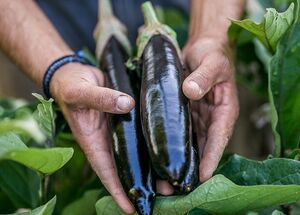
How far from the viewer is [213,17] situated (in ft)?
4.21

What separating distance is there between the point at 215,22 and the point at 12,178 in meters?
0.51

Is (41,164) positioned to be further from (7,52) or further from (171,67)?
(7,52)

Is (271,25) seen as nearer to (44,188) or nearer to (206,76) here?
(206,76)

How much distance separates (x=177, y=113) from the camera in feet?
2.68

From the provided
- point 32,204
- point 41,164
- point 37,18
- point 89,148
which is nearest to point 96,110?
point 89,148

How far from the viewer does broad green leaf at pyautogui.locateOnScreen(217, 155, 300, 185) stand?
890 mm

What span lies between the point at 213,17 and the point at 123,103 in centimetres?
48

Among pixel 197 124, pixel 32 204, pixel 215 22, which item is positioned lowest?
pixel 32 204

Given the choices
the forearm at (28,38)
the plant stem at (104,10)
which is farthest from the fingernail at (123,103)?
the plant stem at (104,10)

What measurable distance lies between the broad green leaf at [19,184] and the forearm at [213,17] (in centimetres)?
43

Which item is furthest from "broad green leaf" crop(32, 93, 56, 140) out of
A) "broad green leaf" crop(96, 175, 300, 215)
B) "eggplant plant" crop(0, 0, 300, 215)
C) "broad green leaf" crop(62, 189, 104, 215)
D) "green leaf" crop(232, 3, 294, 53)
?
"green leaf" crop(232, 3, 294, 53)

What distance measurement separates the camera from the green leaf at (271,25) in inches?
37.3

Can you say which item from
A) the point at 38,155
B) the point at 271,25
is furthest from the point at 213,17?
the point at 38,155

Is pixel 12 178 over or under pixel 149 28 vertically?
under
